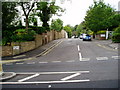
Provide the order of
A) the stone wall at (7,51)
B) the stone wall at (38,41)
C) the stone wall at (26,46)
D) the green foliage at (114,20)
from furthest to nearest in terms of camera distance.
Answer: the green foliage at (114,20), the stone wall at (38,41), the stone wall at (26,46), the stone wall at (7,51)

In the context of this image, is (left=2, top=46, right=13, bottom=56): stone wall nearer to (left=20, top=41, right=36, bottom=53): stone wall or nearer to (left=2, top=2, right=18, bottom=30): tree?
(left=20, top=41, right=36, bottom=53): stone wall

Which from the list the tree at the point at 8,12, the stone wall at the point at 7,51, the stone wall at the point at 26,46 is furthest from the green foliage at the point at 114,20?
the stone wall at the point at 7,51

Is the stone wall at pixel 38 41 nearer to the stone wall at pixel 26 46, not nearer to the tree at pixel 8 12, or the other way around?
the stone wall at pixel 26 46

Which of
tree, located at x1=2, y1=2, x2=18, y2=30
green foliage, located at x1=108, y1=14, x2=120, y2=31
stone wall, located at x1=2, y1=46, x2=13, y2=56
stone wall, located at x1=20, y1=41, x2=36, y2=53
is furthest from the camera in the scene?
green foliage, located at x1=108, y1=14, x2=120, y2=31

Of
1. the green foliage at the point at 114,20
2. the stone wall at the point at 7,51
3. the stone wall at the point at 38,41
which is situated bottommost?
the stone wall at the point at 7,51

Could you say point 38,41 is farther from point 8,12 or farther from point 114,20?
point 114,20

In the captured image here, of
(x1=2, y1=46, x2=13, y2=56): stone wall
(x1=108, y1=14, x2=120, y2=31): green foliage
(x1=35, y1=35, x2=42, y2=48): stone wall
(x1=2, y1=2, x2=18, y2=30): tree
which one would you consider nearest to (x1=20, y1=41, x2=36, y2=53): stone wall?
(x1=2, y1=46, x2=13, y2=56): stone wall

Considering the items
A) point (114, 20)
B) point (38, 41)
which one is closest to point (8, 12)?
point (38, 41)

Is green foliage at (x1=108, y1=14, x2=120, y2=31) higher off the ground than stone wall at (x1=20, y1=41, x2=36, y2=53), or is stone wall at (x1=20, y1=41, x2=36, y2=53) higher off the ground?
green foliage at (x1=108, y1=14, x2=120, y2=31)

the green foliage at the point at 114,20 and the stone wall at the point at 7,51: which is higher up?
the green foliage at the point at 114,20

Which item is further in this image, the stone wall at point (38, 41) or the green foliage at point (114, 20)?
the green foliage at point (114, 20)

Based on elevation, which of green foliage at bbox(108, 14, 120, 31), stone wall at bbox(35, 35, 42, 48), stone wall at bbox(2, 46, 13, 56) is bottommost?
stone wall at bbox(2, 46, 13, 56)

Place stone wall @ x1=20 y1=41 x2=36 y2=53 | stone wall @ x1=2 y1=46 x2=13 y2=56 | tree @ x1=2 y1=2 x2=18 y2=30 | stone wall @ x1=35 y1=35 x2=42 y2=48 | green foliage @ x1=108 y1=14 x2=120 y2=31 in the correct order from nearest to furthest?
1. stone wall @ x1=2 y1=46 x2=13 y2=56
2. stone wall @ x1=20 y1=41 x2=36 y2=53
3. stone wall @ x1=35 y1=35 x2=42 y2=48
4. tree @ x1=2 y1=2 x2=18 y2=30
5. green foliage @ x1=108 y1=14 x2=120 y2=31

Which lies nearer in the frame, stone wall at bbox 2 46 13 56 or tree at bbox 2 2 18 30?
stone wall at bbox 2 46 13 56
